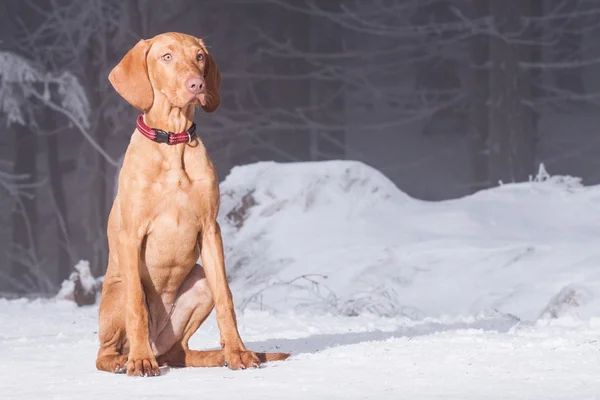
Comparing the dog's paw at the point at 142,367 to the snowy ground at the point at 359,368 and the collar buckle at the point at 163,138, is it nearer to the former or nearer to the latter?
the snowy ground at the point at 359,368

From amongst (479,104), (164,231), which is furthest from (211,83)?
(479,104)

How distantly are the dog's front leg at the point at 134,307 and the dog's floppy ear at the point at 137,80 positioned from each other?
1.74 ft

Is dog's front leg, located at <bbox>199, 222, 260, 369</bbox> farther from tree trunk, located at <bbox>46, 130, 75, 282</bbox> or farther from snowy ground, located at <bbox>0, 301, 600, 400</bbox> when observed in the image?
tree trunk, located at <bbox>46, 130, 75, 282</bbox>

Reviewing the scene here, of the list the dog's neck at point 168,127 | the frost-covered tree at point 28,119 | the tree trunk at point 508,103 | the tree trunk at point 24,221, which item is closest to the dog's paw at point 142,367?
the dog's neck at point 168,127

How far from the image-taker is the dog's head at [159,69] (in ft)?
12.6

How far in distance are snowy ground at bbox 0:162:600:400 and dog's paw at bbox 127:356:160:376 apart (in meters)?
0.52

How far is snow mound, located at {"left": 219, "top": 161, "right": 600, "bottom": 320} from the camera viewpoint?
6.91m

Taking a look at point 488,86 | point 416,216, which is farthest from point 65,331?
point 488,86

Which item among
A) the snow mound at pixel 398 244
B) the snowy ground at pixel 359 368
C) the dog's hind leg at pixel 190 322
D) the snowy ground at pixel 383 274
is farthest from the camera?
the snow mound at pixel 398 244

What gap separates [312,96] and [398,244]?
4.60ft

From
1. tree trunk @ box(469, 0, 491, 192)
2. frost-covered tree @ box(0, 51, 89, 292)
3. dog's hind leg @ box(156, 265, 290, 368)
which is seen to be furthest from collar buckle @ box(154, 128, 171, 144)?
frost-covered tree @ box(0, 51, 89, 292)

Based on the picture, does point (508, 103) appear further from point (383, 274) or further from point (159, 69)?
point (159, 69)

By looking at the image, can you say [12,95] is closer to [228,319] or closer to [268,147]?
[268,147]

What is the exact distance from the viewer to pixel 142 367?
147 inches
